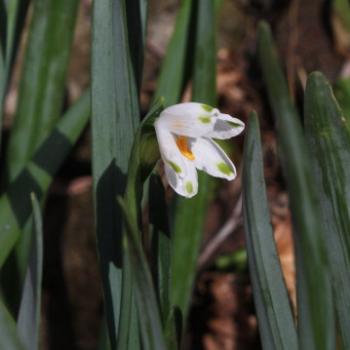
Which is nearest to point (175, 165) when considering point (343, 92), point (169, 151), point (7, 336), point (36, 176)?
point (169, 151)

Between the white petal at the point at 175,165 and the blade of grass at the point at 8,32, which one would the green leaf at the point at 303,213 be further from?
the blade of grass at the point at 8,32

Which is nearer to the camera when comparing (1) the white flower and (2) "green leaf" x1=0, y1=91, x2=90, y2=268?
(1) the white flower

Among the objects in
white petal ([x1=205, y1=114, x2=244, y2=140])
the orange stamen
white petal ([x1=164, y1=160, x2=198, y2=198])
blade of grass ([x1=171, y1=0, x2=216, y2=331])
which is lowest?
blade of grass ([x1=171, y1=0, x2=216, y2=331])

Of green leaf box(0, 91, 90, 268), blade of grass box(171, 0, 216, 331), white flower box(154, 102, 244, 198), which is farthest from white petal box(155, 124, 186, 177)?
blade of grass box(171, 0, 216, 331)

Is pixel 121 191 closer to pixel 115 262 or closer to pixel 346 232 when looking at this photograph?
pixel 115 262

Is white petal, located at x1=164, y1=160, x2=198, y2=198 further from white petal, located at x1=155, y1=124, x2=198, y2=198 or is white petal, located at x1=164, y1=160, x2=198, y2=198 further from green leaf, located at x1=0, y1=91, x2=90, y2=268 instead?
green leaf, located at x1=0, y1=91, x2=90, y2=268
